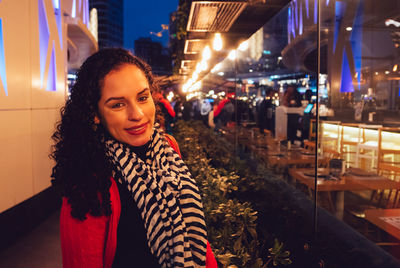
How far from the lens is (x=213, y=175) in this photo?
3291mm

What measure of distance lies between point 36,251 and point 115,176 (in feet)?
11.5

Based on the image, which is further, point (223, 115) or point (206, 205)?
point (223, 115)

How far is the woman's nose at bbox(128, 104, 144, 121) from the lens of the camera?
49.0 inches

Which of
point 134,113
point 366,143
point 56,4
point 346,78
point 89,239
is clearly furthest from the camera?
point 346,78

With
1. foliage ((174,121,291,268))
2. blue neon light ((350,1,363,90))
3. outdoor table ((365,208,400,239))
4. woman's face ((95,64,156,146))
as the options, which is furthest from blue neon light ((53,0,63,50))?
blue neon light ((350,1,363,90))

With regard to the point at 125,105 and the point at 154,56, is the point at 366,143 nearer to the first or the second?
the point at 154,56

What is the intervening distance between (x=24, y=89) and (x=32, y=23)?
1006 mm

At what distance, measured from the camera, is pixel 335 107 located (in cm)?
1180

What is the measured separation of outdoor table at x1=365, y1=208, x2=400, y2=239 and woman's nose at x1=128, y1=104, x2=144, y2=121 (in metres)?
2.44

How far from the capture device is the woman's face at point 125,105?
1.24 m

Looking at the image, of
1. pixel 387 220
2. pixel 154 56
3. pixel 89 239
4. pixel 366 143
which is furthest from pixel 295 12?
pixel 89 239

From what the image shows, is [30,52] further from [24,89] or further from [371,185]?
[371,185]

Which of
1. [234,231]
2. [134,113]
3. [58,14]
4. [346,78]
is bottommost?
[234,231]

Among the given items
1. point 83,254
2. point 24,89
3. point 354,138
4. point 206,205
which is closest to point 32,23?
point 24,89
